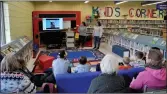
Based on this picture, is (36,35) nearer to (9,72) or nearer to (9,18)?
(9,18)

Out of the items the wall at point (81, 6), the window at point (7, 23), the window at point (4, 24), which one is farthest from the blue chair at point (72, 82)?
the wall at point (81, 6)

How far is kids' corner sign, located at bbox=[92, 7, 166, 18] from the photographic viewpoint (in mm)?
14578

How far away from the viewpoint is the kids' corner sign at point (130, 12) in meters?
14.6

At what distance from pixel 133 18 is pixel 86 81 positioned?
40.5ft

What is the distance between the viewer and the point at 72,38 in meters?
11.8

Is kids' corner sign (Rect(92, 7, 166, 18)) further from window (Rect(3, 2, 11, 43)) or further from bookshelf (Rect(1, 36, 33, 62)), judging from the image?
window (Rect(3, 2, 11, 43))

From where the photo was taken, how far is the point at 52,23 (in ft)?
41.6

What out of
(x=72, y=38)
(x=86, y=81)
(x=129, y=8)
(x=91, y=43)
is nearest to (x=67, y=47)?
(x=72, y=38)

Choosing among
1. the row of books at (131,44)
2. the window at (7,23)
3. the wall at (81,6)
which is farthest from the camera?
the wall at (81,6)

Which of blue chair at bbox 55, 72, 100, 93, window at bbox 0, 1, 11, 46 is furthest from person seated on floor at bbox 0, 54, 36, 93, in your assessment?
window at bbox 0, 1, 11, 46

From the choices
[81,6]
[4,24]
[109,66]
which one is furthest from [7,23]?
[81,6]

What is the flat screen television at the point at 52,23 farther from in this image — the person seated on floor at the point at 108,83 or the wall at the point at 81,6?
the person seated on floor at the point at 108,83

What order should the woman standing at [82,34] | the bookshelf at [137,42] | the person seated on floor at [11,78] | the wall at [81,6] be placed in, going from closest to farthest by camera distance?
the person seated on floor at [11,78] → the bookshelf at [137,42] → the woman standing at [82,34] → the wall at [81,6]

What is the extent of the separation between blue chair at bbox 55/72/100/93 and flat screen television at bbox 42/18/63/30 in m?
9.48
